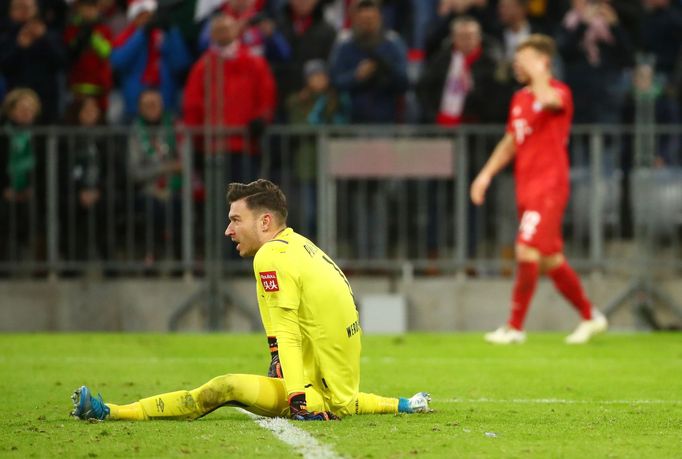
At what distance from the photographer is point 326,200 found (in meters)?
16.3

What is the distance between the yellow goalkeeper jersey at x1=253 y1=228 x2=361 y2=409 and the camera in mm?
7578

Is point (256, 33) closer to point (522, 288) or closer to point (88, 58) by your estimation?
point (88, 58)

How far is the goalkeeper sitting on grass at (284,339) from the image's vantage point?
757 cm

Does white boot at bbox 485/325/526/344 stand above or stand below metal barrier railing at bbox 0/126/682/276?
below

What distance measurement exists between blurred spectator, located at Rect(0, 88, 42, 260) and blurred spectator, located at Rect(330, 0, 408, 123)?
3298mm

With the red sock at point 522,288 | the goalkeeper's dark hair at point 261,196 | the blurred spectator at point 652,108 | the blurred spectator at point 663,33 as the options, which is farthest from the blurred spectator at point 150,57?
the goalkeeper's dark hair at point 261,196

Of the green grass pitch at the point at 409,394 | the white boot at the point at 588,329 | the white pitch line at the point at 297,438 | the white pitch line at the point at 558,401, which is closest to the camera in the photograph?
the white pitch line at the point at 297,438

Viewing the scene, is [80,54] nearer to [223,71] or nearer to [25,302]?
[223,71]

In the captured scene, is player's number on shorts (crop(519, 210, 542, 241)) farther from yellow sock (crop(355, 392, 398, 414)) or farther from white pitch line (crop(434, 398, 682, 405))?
yellow sock (crop(355, 392, 398, 414))

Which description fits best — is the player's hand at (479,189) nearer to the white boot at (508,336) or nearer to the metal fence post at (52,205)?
the white boot at (508,336)

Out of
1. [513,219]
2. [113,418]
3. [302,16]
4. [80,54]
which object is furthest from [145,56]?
[113,418]

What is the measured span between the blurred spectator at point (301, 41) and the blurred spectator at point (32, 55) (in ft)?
7.99

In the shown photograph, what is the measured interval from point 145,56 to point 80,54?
2.40 feet

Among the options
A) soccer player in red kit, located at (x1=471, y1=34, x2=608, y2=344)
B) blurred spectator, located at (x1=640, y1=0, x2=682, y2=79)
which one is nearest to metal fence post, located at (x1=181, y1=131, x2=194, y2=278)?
soccer player in red kit, located at (x1=471, y1=34, x2=608, y2=344)
